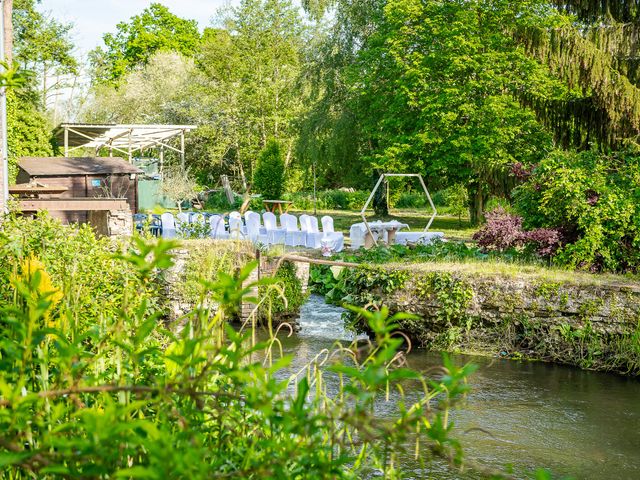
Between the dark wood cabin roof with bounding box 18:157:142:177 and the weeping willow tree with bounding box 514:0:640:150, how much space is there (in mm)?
13378

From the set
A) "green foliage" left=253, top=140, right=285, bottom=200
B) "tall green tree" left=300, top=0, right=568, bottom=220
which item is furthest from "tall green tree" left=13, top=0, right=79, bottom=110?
"tall green tree" left=300, top=0, right=568, bottom=220

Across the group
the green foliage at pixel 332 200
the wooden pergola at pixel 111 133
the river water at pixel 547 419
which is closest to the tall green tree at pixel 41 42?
the wooden pergola at pixel 111 133

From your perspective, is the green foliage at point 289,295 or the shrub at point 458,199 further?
the shrub at point 458,199

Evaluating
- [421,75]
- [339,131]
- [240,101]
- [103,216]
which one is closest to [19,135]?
[103,216]

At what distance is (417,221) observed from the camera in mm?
28125

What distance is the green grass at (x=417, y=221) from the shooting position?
74.5ft

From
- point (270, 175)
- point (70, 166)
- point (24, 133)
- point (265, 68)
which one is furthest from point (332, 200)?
point (70, 166)

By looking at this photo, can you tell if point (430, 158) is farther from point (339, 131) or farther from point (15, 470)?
point (15, 470)

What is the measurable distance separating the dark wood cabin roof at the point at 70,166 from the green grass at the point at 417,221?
7.70 meters

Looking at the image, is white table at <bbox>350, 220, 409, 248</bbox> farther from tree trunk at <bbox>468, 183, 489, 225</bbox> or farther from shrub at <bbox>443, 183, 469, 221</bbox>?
shrub at <bbox>443, 183, 469, 221</bbox>

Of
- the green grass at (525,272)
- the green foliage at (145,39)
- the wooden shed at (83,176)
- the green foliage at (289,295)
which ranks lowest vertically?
the green foliage at (289,295)

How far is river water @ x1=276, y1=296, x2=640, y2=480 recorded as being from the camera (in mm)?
6000

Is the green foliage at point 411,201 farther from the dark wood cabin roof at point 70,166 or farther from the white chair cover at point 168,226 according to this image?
the white chair cover at point 168,226

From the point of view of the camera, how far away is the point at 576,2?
15.5 meters
